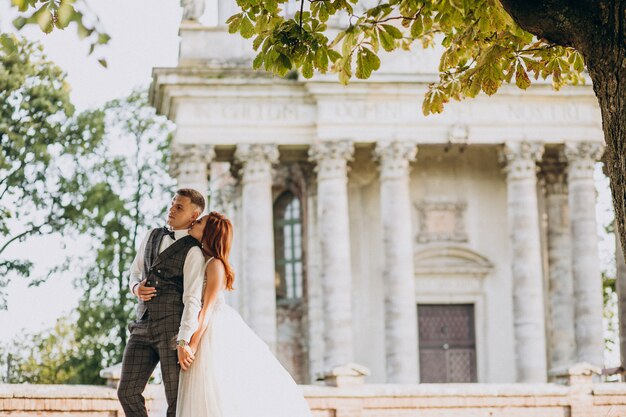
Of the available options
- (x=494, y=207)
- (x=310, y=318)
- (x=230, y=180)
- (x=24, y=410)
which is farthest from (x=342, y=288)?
(x=24, y=410)

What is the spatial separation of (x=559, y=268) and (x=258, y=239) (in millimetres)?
8350

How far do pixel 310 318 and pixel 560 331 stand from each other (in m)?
6.56

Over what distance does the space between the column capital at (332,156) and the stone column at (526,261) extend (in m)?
4.15

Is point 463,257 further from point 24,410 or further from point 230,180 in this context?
point 24,410

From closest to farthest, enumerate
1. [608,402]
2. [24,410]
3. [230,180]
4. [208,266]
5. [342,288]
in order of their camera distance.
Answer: [208,266]
[24,410]
[608,402]
[342,288]
[230,180]

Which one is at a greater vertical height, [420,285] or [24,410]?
[420,285]

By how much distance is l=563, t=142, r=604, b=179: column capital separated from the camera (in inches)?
1393

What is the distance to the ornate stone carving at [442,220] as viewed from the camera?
37.1m

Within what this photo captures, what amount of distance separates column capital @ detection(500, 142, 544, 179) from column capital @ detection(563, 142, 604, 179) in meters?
0.78

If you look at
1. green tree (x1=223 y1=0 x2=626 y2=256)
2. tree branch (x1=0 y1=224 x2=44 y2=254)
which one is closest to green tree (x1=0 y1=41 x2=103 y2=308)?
tree branch (x1=0 y1=224 x2=44 y2=254)

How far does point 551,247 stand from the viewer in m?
37.3

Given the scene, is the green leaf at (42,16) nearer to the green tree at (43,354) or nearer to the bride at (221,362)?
the bride at (221,362)

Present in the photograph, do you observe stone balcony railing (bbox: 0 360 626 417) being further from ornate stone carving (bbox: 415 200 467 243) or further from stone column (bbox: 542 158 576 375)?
ornate stone carving (bbox: 415 200 467 243)

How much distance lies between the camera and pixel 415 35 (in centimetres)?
1180
